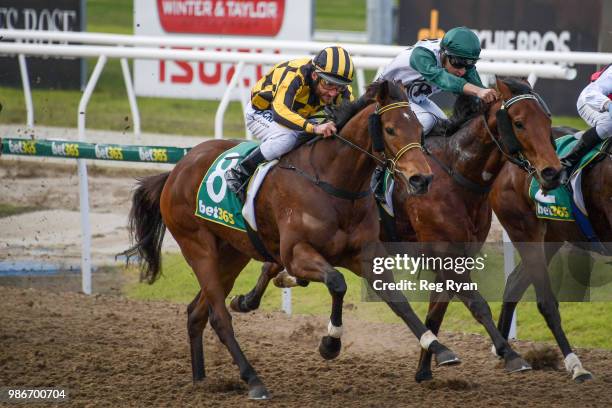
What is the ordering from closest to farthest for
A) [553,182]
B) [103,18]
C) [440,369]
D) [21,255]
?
[553,182]
[440,369]
[21,255]
[103,18]

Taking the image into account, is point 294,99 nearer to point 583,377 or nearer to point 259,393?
point 259,393

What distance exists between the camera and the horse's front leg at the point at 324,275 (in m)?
5.34

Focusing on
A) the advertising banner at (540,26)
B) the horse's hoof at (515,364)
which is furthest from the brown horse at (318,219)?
the advertising banner at (540,26)

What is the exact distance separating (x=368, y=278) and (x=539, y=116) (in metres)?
1.22

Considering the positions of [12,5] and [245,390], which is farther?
[12,5]

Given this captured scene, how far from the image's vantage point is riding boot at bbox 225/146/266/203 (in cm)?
595

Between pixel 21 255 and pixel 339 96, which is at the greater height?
pixel 339 96

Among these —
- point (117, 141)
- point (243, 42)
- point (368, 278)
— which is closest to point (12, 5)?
point (117, 141)

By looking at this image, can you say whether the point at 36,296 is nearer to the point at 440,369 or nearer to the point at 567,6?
the point at 440,369

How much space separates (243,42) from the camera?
9242 mm

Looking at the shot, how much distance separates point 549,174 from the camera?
17.9 feet

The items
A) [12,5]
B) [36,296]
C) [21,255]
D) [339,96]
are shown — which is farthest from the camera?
[12,5]

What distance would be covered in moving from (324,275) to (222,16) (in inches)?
352

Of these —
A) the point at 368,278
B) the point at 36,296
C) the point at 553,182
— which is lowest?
the point at 36,296
